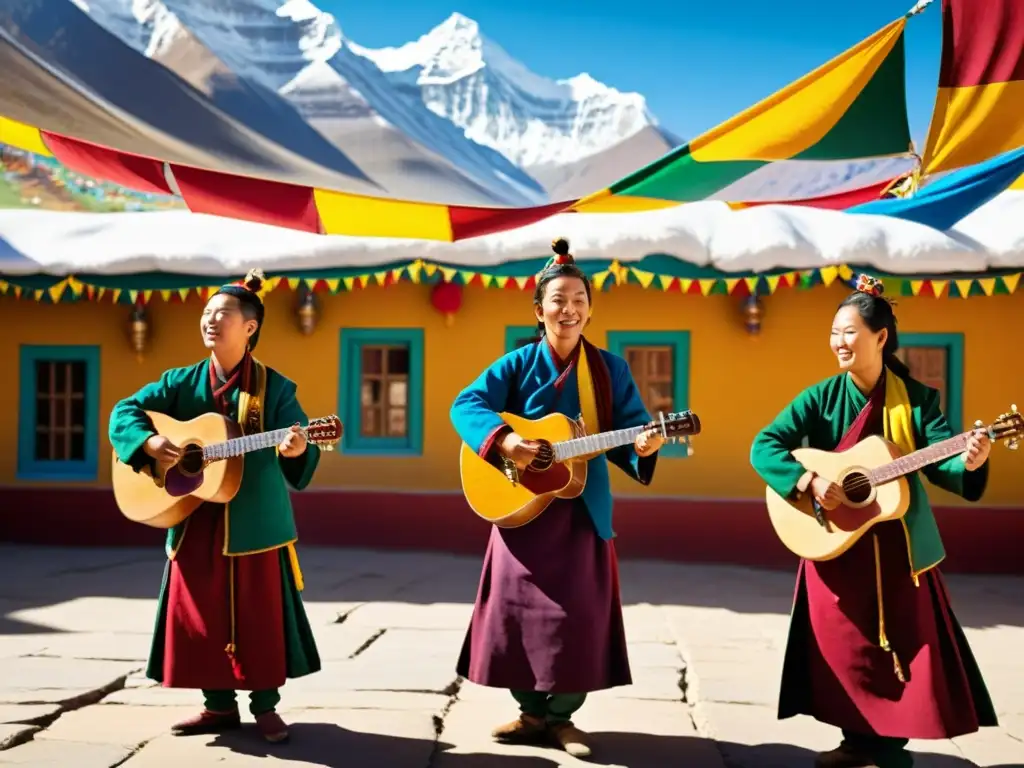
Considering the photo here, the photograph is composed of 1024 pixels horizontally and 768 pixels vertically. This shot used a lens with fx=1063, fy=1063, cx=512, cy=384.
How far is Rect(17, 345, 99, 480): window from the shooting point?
31.1 ft

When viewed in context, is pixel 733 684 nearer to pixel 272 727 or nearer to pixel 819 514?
pixel 819 514

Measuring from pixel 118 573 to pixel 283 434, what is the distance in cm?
486

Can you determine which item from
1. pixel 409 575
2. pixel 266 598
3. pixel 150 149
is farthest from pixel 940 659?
pixel 150 149

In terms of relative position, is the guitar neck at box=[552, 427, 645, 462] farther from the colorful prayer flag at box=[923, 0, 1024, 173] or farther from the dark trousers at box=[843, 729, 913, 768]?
the colorful prayer flag at box=[923, 0, 1024, 173]

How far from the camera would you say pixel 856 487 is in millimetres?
3365

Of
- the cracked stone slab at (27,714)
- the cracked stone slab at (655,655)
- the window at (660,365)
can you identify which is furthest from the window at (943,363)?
the cracked stone slab at (27,714)

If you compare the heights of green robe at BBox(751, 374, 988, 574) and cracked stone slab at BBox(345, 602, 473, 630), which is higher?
green robe at BBox(751, 374, 988, 574)

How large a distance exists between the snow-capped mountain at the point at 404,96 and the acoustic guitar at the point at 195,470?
38.2 meters

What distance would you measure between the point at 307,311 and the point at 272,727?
570cm

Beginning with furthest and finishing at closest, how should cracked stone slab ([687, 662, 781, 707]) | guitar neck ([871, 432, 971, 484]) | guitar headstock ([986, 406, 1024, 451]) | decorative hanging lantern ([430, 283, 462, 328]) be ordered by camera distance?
1. decorative hanging lantern ([430, 283, 462, 328])
2. cracked stone slab ([687, 662, 781, 707])
3. guitar neck ([871, 432, 971, 484])
4. guitar headstock ([986, 406, 1024, 451])

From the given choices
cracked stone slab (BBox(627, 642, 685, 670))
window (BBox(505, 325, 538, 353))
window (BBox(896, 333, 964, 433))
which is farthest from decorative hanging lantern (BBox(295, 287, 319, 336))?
window (BBox(896, 333, 964, 433))

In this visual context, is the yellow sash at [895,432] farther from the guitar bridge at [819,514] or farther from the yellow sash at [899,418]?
the guitar bridge at [819,514]

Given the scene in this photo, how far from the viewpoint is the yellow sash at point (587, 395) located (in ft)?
12.2

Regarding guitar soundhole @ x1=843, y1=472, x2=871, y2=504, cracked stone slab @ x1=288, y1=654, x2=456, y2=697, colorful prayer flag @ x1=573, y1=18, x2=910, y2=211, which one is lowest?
cracked stone slab @ x1=288, y1=654, x2=456, y2=697
